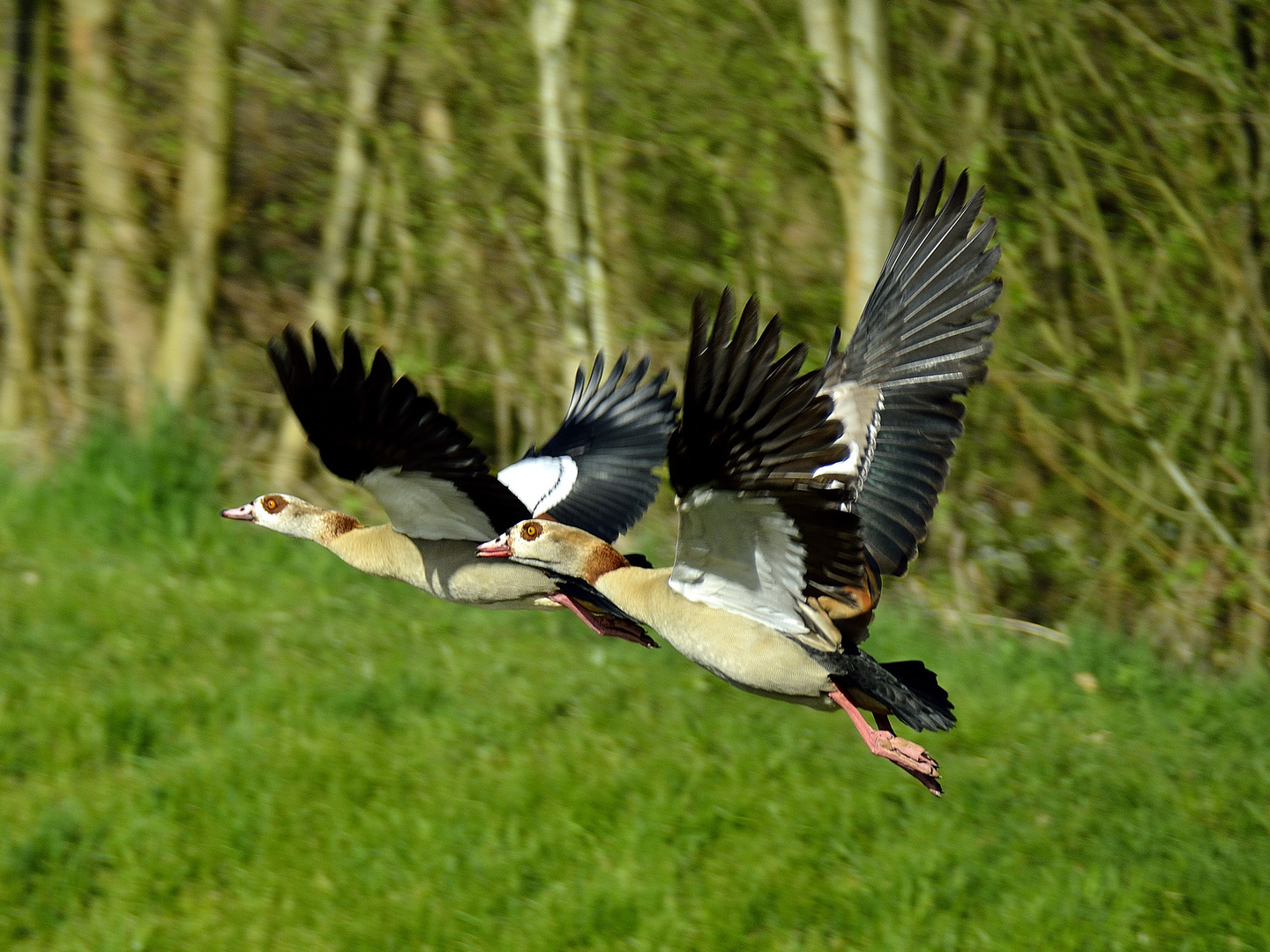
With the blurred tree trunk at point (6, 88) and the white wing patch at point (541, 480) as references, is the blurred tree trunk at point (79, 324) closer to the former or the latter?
the blurred tree trunk at point (6, 88)

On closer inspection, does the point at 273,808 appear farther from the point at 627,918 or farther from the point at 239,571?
the point at 239,571

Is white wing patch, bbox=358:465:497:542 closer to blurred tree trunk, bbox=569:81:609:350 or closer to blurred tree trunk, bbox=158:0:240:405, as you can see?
blurred tree trunk, bbox=569:81:609:350

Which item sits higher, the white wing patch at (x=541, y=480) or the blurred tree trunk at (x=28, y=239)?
the white wing patch at (x=541, y=480)

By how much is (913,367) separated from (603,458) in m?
1.24

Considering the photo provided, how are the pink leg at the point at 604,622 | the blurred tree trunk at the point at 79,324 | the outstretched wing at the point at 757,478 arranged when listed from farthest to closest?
Answer: the blurred tree trunk at the point at 79,324
the pink leg at the point at 604,622
the outstretched wing at the point at 757,478

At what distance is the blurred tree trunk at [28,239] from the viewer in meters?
8.95

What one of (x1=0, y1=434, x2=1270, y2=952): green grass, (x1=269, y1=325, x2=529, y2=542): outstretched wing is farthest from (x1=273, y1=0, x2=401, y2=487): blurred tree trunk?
(x1=269, y1=325, x2=529, y2=542): outstretched wing

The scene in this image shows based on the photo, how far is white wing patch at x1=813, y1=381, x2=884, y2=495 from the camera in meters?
3.89

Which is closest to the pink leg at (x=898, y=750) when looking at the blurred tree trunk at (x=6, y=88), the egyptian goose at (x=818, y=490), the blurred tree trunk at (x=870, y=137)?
the egyptian goose at (x=818, y=490)

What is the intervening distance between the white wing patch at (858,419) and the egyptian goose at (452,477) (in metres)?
0.56

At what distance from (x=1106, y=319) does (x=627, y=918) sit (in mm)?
5133

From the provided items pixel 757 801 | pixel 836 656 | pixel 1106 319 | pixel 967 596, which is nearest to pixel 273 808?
pixel 757 801

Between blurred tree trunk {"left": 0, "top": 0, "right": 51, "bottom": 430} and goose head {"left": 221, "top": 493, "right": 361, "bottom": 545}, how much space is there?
5413 millimetres

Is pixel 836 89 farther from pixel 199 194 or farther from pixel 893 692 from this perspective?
pixel 893 692
